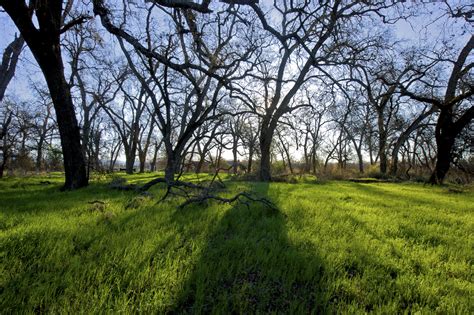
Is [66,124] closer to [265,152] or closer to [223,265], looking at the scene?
[223,265]

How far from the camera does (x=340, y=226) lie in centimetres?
309

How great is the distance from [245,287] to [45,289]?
127 cm

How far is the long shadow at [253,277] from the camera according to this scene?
4.60ft

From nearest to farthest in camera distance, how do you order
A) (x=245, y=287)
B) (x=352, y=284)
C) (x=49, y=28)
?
1. (x=245, y=287)
2. (x=352, y=284)
3. (x=49, y=28)

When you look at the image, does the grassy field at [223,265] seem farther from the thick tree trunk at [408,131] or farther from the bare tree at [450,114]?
the thick tree trunk at [408,131]

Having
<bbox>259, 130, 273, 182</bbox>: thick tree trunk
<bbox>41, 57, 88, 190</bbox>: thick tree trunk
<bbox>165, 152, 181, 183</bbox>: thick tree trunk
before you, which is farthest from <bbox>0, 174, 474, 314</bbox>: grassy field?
<bbox>259, 130, 273, 182</bbox>: thick tree trunk

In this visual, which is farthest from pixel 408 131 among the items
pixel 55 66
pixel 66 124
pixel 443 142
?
pixel 55 66

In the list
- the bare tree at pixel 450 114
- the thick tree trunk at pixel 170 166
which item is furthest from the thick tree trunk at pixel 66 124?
the bare tree at pixel 450 114

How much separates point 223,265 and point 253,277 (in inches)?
10.4

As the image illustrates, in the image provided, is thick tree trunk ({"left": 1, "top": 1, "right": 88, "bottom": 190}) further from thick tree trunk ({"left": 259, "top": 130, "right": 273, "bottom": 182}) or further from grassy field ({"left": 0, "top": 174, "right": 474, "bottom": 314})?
thick tree trunk ({"left": 259, "top": 130, "right": 273, "bottom": 182})

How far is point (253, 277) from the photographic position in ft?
5.68

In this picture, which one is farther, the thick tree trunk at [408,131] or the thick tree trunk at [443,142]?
the thick tree trunk at [408,131]

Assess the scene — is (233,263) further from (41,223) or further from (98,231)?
(41,223)

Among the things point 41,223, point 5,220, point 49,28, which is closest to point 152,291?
point 41,223
